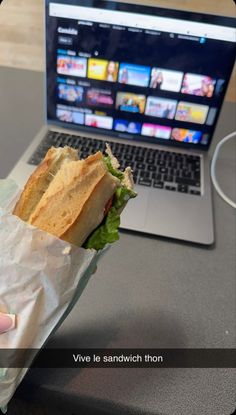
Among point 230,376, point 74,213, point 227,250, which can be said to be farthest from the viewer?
point 227,250

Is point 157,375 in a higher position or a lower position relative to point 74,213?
lower

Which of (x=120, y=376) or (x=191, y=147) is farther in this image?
(x=191, y=147)

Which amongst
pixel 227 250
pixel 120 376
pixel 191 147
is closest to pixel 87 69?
pixel 191 147

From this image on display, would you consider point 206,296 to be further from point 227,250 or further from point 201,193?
point 201,193

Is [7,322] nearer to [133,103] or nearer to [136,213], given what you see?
[136,213]
